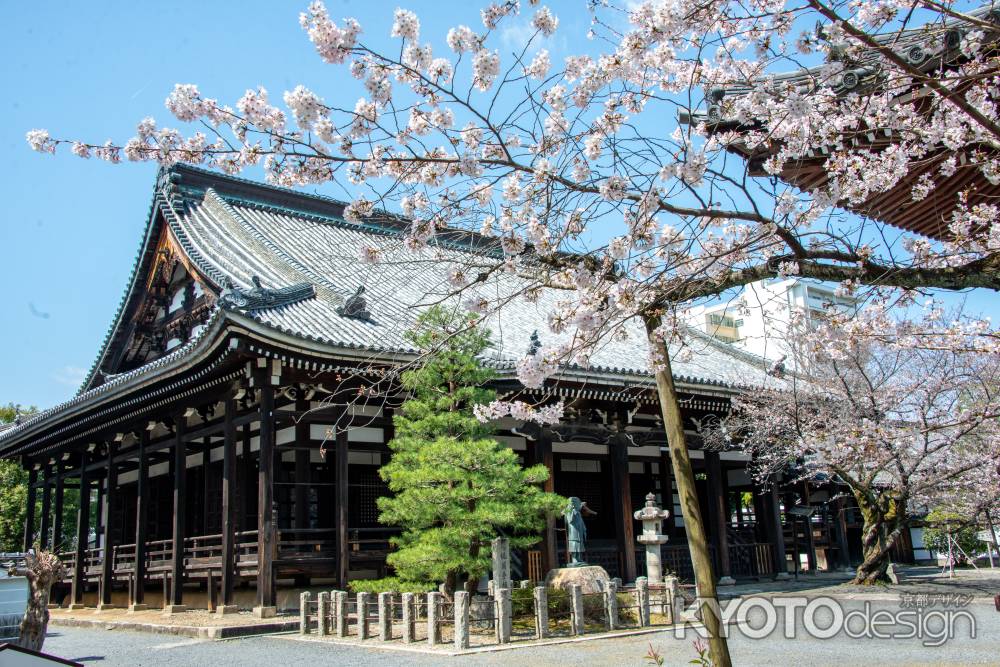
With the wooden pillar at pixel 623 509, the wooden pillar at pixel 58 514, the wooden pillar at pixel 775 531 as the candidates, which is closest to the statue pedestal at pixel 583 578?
the wooden pillar at pixel 623 509

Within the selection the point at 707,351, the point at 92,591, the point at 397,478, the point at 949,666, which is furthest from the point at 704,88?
the point at 92,591

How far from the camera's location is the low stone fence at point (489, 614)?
30.9 feet

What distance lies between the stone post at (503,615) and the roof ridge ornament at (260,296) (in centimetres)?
539

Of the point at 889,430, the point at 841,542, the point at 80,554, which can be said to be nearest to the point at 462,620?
the point at 889,430

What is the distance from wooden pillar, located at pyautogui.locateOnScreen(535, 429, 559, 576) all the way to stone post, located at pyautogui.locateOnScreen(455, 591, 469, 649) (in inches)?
181

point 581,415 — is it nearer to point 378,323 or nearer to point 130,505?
point 378,323

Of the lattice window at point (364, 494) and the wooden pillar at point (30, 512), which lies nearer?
the lattice window at point (364, 494)

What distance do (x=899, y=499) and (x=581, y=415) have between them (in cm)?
570

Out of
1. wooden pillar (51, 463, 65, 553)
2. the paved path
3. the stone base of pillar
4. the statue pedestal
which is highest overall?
wooden pillar (51, 463, 65, 553)

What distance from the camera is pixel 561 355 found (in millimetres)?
5355

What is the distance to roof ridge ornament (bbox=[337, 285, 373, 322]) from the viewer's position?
A: 14297mm

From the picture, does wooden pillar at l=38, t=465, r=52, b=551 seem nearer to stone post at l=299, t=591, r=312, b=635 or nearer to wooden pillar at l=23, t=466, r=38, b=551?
wooden pillar at l=23, t=466, r=38, b=551

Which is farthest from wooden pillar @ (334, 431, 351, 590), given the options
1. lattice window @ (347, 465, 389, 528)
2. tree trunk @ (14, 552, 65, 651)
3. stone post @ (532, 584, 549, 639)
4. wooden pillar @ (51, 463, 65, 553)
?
wooden pillar @ (51, 463, 65, 553)

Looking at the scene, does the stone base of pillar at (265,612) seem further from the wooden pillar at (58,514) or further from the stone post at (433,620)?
the wooden pillar at (58,514)
